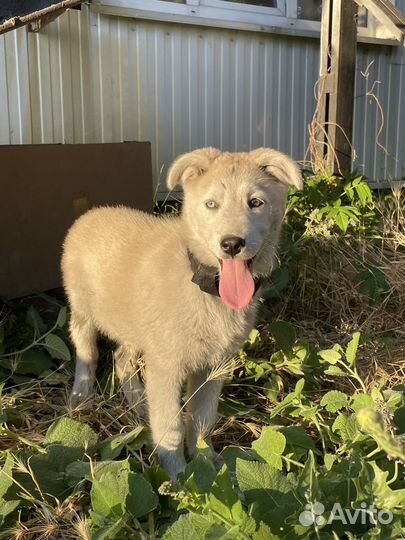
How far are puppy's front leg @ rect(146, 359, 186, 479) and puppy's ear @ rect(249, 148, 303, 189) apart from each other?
3.32ft

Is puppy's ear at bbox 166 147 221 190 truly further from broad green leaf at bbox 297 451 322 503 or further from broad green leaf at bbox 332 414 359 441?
broad green leaf at bbox 297 451 322 503

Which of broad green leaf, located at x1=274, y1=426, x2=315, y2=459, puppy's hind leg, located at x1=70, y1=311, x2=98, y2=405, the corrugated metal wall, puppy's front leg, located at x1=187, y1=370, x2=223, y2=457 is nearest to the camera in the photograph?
broad green leaf, located at x1=274, y1=426, x2=315, y2=459

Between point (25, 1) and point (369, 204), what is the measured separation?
9.71ft

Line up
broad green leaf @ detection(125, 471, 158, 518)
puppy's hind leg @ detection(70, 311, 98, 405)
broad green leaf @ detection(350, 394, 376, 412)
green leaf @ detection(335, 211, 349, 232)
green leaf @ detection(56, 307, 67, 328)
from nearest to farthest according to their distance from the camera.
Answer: broad green leaf @ detection(125, 471, 158, 518) → broad green leaf @ detection(350, 394, 376, 412) → puppy's hind leg @ detection(70, 311, 98, 405) → green leaf @ detection(56, 307, 67, 328) → green leaf @ detection(335, 211, 349, 232)

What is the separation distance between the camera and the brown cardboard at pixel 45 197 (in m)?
3.81

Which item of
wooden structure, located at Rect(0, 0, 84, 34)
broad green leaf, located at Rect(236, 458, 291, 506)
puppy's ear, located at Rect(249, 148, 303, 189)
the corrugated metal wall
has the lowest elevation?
broad green leaf, located at Rect(236, 458, 291, 506)

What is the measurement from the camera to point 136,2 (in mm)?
5309

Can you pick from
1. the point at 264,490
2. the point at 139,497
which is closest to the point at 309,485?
the point at 264,490

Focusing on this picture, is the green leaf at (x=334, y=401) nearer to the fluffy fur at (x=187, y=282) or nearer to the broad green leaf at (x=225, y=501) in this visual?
the fluffy fur at (x=187, y=282)

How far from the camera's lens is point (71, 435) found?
8.23ft

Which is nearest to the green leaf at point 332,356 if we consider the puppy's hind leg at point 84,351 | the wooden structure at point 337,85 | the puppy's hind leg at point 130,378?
the puppy's hind leg at point 130,378

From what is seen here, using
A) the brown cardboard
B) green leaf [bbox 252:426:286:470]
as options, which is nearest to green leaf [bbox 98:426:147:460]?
green leaf [bbox 252:426:286:470]

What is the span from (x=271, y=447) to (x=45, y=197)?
2.48 meters

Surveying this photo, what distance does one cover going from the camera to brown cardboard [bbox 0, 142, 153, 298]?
381 centimetres
